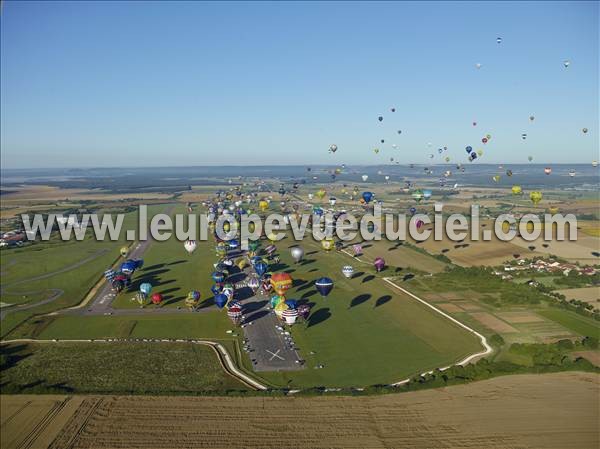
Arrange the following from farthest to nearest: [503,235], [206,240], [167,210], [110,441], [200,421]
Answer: [167,210] → [206,240] → [503,235] → [200,421] → [110,441]

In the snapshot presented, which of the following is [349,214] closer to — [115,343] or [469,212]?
[469,212]

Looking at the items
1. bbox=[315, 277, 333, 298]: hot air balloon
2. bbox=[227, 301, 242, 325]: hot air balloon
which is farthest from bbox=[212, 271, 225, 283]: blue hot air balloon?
bbox=[315, 277, 333, 298]: hot air balloon

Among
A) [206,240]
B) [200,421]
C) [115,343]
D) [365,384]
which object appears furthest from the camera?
[206,240]

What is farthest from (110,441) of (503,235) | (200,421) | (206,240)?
(503,235)

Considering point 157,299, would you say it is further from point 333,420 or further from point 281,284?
point 333,420

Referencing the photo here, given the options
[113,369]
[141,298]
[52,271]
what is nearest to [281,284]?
[141,298]

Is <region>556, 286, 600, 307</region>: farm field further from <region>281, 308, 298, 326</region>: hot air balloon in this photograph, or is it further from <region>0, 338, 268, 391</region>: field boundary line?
<region>0, 338, 268, 391</region>: field boundary line

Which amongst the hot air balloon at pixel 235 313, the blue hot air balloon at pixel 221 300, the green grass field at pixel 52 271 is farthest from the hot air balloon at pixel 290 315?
the green grass field at pixel 52 271
